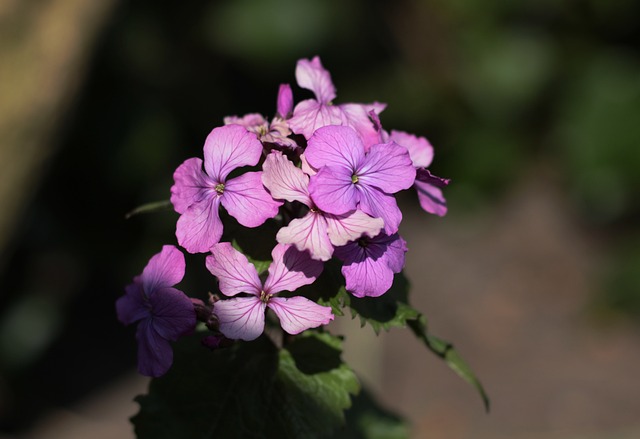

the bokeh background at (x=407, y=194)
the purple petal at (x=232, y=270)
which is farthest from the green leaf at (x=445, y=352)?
the bokeh background at (x=407, y=194)

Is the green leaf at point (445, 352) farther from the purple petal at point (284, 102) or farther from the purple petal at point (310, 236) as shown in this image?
the purple petal at point (284, 102)

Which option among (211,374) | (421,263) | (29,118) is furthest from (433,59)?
(211,374)

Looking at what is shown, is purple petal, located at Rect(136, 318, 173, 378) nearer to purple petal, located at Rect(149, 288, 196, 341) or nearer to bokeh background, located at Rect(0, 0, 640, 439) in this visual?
purple petal, located at Rect(149, 288, 196, 341)

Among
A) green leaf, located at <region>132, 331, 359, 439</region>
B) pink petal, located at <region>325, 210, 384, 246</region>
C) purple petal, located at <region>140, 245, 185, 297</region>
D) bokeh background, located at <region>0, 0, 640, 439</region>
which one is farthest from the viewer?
bokeh background, located at <region>0, 0, 640, 439</region>

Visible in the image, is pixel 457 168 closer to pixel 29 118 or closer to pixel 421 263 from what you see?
pixel 421 263

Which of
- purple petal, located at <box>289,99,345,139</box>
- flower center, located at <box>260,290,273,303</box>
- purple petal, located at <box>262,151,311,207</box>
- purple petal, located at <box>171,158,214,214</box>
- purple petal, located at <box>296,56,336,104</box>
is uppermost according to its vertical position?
purple petal, located at <box>296,56,336,104</box>

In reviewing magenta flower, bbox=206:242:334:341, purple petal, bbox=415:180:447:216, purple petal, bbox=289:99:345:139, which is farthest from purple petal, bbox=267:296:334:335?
purple petal, bbox=415:180:447:216
